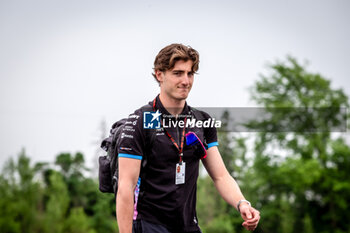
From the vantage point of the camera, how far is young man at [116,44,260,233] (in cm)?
292

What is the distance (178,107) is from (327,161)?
90.6 feet

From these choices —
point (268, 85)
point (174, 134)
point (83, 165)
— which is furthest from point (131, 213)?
point (83, 165)

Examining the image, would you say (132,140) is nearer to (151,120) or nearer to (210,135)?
(151,120)

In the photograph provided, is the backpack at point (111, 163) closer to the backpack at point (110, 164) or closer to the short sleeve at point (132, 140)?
the backpack at point (110, 164)

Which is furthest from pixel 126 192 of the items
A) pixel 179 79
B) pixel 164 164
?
pixel 179 79

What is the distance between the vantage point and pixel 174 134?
10.3 ft

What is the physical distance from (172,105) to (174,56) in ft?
1.25

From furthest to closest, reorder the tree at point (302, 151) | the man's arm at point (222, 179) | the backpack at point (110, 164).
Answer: the tree at point (302, 151) < the man's arm at point (222, 179) < the backpack at point (110, 164)

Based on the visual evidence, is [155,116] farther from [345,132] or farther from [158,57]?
[345,132]

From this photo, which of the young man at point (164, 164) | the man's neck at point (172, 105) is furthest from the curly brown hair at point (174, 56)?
the man's neck at point (172, 105)

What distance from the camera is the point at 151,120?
3.06 meters

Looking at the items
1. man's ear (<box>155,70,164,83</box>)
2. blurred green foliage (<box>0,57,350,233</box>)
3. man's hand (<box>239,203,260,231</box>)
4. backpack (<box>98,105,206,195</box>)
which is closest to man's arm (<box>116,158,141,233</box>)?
backpack (<box>98,105,206,195</box>)

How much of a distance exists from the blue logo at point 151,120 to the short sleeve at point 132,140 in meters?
0.05

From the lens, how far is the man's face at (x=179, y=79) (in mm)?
3092
